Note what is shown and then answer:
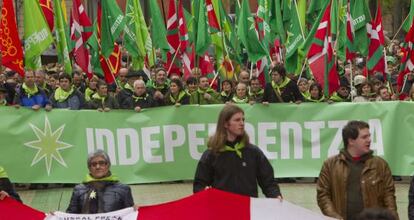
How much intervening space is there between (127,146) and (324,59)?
3706 millimetres

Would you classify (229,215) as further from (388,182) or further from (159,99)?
(159,99)

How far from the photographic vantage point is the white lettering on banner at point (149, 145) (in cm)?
1240

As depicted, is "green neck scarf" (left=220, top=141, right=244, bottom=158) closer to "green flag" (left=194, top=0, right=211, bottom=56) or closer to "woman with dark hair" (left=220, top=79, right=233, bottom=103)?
"woman with dark hair" (left=220, top=79, right=233, bottom=103)

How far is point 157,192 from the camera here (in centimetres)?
1245

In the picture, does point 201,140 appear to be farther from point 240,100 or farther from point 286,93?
point 286,93

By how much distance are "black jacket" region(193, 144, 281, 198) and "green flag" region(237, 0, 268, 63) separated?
26.7ft

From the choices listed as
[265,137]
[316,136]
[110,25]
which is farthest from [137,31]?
[316,136]

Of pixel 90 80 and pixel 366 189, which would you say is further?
pixel 90 80

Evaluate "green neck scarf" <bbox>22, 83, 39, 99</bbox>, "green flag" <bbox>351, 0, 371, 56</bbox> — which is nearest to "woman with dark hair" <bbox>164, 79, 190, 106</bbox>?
"green neck scarf" <bbox>22, 83, 39, 99</bbox>

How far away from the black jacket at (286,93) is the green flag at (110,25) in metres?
3.20

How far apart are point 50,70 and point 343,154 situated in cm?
1601

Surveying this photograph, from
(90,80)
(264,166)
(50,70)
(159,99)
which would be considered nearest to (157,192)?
(159,99)

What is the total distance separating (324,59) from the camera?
1442 cm

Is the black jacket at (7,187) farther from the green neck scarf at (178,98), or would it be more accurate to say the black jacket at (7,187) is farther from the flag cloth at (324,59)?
the flag cloth at (324,59)
